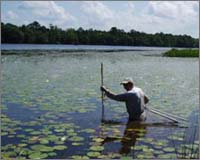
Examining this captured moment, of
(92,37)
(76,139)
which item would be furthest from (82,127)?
(92,37)

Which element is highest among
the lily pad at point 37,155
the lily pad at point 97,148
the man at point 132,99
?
the man at point 132,99

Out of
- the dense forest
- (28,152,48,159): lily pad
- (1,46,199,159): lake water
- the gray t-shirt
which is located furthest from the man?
the dense forest

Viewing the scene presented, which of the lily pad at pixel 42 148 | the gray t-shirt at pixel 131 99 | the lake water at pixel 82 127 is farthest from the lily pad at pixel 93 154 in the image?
the gray t-shirt at pixel 131 99

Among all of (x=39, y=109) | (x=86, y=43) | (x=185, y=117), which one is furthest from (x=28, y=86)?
(x=86, y=43)

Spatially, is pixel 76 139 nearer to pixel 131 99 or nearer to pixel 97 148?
pixel 97 148

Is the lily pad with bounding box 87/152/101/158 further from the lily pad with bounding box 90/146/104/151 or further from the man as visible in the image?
the man

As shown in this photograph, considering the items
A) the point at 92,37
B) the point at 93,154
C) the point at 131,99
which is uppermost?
the point at 92,37

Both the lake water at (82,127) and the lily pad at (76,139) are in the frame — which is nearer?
the lake water at (82,127)

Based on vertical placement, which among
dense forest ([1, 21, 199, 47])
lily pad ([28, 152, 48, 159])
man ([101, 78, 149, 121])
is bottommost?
lily pad ([28, 152, 48, 159])

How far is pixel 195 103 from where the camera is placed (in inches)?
385

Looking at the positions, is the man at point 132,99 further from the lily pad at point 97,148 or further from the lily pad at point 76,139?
the lily pad at point 97,148

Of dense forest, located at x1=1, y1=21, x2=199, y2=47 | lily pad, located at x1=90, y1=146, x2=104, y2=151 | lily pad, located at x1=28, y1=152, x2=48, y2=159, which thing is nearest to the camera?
lily pad, located at x1=28, y1=152, x2=48, y2=159

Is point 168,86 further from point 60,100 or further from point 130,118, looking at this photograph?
point 130,118

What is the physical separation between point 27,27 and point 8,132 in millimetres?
47095
